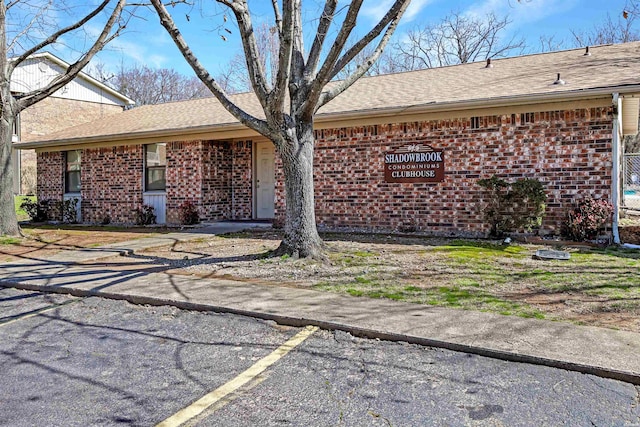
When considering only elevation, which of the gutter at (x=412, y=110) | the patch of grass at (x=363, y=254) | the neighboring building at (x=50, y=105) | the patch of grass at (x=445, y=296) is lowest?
the patch of grass at (x=445, y=296)

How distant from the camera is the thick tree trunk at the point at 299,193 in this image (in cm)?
727

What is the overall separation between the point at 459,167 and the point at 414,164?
973 mm

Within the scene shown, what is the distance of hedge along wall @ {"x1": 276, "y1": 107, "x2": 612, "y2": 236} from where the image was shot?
9.20 metres

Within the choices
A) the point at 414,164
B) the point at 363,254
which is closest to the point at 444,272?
the point at 363,254

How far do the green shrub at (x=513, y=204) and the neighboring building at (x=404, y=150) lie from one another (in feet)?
1.28

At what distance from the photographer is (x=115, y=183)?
50.2ft

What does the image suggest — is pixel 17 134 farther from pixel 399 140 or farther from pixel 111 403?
pixel 111 403

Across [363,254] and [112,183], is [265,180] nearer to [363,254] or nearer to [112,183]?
[112,183]

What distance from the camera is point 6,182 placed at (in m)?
11.5

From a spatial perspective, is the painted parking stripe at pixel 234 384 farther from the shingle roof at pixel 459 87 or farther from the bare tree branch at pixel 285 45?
the shingle roof at pixel 459 87

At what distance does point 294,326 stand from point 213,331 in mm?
728

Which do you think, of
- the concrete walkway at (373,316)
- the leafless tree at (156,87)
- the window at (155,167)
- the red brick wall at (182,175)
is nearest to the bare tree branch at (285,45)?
the concrete walkway at (373,316)

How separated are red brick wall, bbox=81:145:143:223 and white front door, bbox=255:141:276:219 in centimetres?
356

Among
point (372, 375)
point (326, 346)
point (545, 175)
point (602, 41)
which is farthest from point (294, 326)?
point (602, 41)
